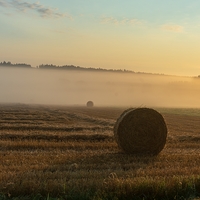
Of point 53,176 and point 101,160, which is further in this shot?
point 101,160

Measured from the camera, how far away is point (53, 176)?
7.49 metres

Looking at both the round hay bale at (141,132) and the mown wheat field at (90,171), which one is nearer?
the mown wheat field at (90,171)

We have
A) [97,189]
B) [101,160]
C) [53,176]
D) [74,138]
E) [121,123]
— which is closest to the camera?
[97,189]

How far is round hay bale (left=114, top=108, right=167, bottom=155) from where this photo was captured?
12.4 metres

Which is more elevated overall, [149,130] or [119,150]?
[149,130]

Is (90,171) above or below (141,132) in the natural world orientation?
below

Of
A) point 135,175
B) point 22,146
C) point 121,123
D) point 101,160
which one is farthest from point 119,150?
point 135,175

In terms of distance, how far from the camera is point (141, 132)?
41.9 feet

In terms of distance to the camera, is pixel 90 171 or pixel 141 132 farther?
pixel 141 132

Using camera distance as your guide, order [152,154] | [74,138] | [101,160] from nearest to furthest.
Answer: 1. [101,160]
2. [152,154]
3. [74,138]

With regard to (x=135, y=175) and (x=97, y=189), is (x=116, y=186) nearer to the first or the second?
(x=97, y=189)

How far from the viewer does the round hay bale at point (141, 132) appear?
Result: 12367 millimetres

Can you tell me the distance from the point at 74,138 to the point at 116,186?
8728 mm

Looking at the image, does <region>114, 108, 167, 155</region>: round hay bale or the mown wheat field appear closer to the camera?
the mown wheat field
